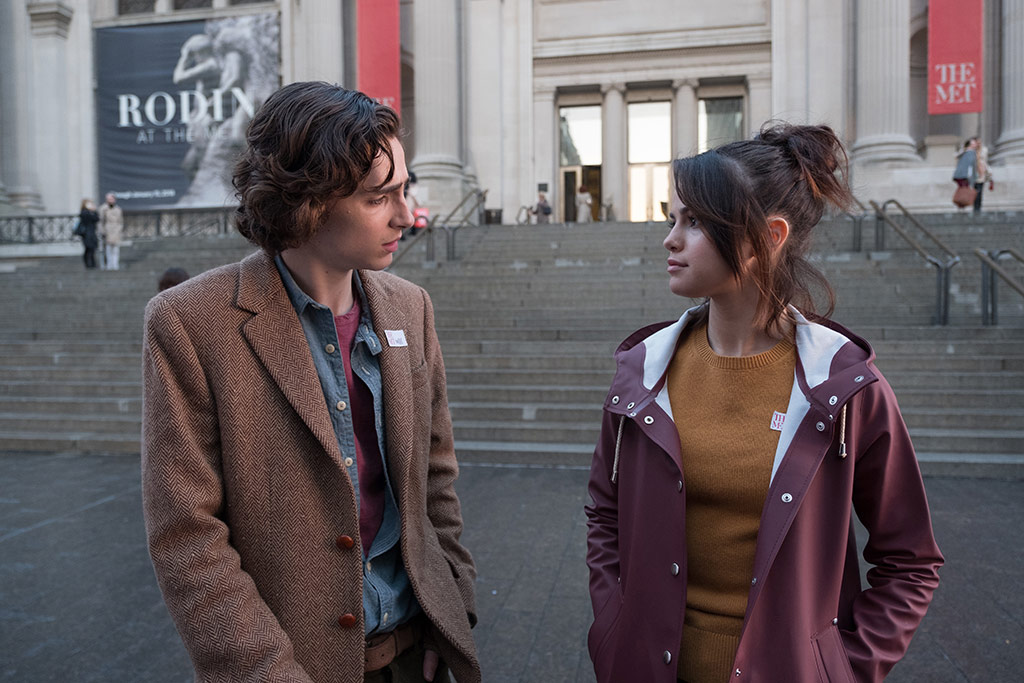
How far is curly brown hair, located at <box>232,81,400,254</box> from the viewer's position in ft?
4.84

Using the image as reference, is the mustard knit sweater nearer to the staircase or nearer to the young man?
the young man

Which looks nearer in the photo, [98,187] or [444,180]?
[444,180]

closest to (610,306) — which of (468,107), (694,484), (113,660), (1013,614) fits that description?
(1013,614)

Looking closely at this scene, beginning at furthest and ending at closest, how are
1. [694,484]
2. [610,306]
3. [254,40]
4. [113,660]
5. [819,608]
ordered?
[254,40] → [610,306] → [113,660] → [694,484] → [819,608]

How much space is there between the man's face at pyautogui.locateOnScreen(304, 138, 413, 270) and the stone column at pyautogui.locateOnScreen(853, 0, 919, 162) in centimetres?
2016

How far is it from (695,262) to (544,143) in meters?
23.2

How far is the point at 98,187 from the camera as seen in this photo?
24.5m

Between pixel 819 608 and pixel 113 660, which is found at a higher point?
pixel 819 608

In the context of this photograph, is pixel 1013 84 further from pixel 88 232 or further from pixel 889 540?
pixel 88 232

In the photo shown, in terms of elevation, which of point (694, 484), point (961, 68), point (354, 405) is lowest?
point (694, 484)

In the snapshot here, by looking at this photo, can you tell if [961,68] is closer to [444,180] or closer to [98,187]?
[444,180]

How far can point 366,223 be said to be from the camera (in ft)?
5.24

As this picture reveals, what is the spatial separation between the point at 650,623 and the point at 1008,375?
7.46 metres

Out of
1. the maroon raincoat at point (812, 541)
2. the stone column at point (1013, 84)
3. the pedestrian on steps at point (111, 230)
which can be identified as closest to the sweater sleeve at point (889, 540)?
the maroon raincoat at point (812, 541)
